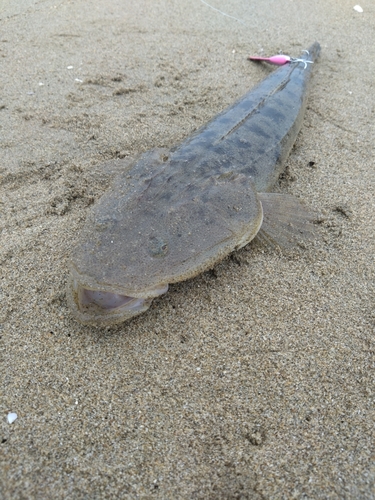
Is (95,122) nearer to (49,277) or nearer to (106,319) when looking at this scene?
(49,277)

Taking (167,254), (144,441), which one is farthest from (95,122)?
(144,441)

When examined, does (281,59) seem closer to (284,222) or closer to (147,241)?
(284,222)

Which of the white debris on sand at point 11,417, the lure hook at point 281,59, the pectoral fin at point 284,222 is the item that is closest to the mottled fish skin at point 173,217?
the pectoral fin at point 284,222

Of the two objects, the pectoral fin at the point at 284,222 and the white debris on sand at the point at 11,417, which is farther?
the pectoral fin at the point at 284,222

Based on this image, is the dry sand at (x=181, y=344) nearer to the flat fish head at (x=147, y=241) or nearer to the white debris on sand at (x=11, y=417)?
the white debris on sand at (x=11, y=417)

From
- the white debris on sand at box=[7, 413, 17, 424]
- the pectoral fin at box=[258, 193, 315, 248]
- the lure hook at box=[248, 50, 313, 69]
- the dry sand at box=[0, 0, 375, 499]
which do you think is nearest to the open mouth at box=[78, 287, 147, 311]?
the dry sand at box=[0, 0, 375, 499]

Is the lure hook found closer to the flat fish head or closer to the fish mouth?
the flat fish head

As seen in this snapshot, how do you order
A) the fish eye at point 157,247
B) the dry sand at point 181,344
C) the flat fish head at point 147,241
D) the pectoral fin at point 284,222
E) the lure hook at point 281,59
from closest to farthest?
the dry sand at point 181,344
the flat fish head at point 147,241
the fish eye at point 157,247
the pectoral fin at point 284,222
the lure hook at point 281,59

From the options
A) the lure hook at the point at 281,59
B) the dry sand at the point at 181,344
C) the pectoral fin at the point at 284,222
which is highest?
the lure hook at the point at 281,59
